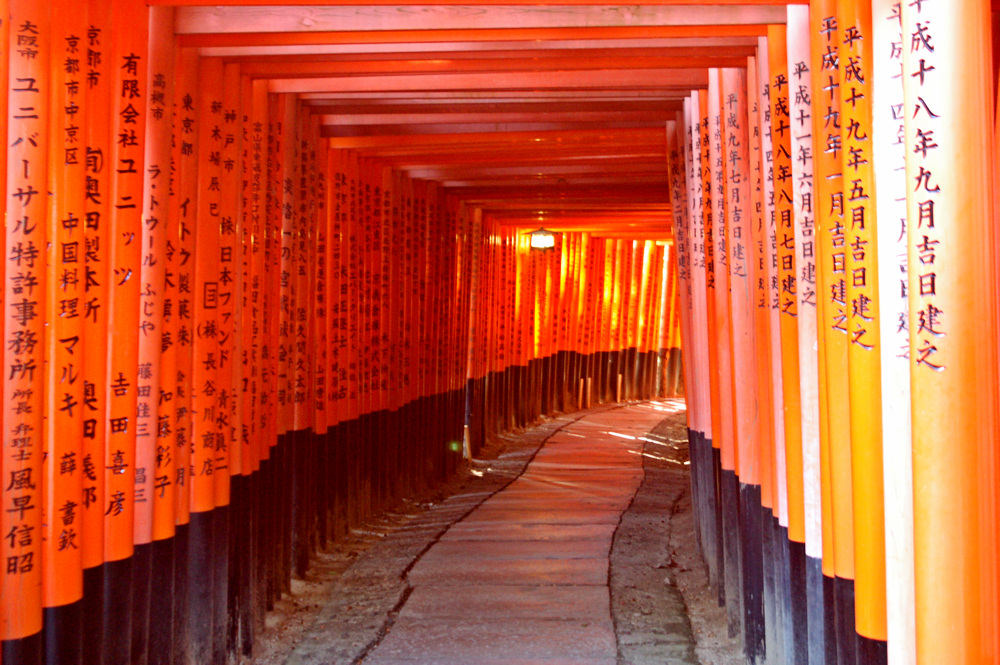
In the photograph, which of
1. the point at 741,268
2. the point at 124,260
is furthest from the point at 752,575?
the point at 124,260

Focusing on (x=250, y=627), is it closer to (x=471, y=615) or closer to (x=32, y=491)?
(x=471, y=615)

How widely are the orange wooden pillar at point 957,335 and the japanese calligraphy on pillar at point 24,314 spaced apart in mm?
2431

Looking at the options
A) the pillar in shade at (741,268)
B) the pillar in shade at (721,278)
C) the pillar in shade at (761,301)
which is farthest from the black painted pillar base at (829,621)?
the pillar in shade at (721,278)

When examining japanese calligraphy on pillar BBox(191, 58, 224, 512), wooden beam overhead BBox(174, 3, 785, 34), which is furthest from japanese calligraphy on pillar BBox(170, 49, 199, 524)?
wooden beam overhead BBox(174, 3, 785, 34)

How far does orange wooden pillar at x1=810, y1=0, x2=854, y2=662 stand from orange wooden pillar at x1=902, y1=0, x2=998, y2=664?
2.52 feet

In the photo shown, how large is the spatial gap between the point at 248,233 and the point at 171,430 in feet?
4.09

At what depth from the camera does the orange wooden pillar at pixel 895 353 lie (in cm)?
242

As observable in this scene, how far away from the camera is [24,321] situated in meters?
2.79

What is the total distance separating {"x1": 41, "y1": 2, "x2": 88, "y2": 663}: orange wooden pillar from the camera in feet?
9.70

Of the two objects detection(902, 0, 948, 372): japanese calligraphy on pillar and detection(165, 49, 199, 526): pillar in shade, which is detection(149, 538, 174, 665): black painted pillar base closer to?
detection(165, 49, 199, 526): pillar in shade

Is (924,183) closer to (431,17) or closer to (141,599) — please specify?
(431,17)

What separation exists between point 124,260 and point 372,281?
13.3ft

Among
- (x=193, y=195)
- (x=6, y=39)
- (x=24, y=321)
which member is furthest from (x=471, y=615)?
(x=6, y=39)

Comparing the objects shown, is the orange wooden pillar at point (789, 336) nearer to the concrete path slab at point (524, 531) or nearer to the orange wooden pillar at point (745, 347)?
the orange wooden pillar at point (745, 347)
